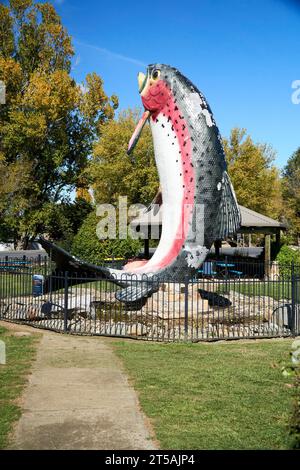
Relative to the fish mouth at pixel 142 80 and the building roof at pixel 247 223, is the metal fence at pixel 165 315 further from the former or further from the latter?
the building roof at pixel 247 223

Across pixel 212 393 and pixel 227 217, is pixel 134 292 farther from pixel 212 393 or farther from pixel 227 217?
pixel 212 393

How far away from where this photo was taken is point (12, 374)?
255 inches

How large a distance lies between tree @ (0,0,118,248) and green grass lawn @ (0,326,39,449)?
55.3 feet

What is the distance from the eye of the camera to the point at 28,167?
2631 centimetres

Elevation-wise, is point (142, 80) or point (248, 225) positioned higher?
point (142, 80)

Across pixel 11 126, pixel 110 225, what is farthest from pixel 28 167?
pixel 110 225

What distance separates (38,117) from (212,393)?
74.7 feet

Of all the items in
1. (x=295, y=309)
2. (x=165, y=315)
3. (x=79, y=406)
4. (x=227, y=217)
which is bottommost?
(x=79, y=406)

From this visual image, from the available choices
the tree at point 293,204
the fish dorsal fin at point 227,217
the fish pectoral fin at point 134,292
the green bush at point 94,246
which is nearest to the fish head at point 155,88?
the fish dorsal fin at point 227,217

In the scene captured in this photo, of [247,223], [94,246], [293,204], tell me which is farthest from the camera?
[293,204]

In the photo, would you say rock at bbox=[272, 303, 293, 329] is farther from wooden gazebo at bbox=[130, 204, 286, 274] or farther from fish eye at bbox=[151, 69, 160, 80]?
wooden gazebo at bbox=[130, 204, 286, 274]

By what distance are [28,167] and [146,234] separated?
27.8 ft

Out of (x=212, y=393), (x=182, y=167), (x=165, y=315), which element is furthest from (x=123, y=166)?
(x=212, y=393)

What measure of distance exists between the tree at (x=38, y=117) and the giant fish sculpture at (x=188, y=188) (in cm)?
1576
